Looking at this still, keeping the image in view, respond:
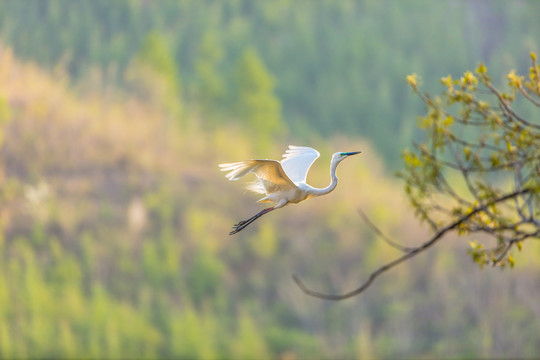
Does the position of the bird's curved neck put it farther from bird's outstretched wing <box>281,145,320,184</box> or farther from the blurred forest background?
the blurred forest background

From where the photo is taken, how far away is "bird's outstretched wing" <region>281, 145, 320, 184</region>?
227 cm

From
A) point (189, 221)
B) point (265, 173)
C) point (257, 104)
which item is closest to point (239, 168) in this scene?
point (265, 173)

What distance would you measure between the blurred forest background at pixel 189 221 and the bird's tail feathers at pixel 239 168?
38.2ft

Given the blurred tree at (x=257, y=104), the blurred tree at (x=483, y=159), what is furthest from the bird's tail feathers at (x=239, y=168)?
the blurred tree at (x=257, y=104)

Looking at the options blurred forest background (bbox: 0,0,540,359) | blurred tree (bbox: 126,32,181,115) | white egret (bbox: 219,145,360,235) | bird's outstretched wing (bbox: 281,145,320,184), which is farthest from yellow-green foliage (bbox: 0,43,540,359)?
white egret (bbox: 219,145,360,235)

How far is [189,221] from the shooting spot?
16.2 m

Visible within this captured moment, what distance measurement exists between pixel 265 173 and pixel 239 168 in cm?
7

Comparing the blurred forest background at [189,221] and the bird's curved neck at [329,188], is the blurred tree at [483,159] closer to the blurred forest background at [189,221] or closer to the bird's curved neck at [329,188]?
the bird's curved neck at [329,188]

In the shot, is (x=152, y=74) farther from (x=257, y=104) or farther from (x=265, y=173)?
(x=265, y=173)

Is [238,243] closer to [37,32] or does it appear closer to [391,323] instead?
[391,323]

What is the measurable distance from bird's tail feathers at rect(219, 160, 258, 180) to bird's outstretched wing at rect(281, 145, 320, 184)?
0.16m

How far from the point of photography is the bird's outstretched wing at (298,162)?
227 centimetres

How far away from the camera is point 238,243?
1605cm

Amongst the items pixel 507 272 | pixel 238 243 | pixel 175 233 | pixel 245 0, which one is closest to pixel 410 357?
pixel 507 272
